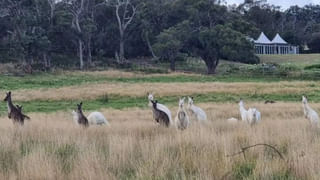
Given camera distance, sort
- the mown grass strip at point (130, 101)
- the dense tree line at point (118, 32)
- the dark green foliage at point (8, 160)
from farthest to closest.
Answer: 1. the dense tree line at point (118, 32)
2. the mown grass strip at point (130, 101)
3. the dark green foliage at point (8, 160)

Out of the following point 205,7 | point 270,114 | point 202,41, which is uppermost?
point 205,7

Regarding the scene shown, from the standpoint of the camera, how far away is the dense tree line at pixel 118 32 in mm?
66125

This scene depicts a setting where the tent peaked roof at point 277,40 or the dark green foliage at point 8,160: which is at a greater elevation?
the tent peaked roof at point 277,40

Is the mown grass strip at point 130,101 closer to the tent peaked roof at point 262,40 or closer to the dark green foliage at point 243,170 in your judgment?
the dark green foliage at point 243,170

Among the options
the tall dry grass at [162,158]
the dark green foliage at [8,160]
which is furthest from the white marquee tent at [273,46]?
the dark green foliage at [8,160]

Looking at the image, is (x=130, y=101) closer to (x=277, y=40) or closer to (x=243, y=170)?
(x=243, y=170)

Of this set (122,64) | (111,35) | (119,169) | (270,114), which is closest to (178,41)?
(122,64)

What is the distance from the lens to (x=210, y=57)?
68.3 m

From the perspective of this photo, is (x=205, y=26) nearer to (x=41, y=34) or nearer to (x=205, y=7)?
(x=205, y=7)

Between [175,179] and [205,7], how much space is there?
65644mm

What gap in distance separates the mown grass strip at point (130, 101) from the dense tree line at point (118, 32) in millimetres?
30279

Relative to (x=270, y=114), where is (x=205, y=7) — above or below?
above

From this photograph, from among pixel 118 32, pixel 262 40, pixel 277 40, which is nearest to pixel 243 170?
pixel 118 32

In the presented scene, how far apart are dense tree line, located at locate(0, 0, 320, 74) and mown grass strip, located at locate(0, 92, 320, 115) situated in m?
30.3
